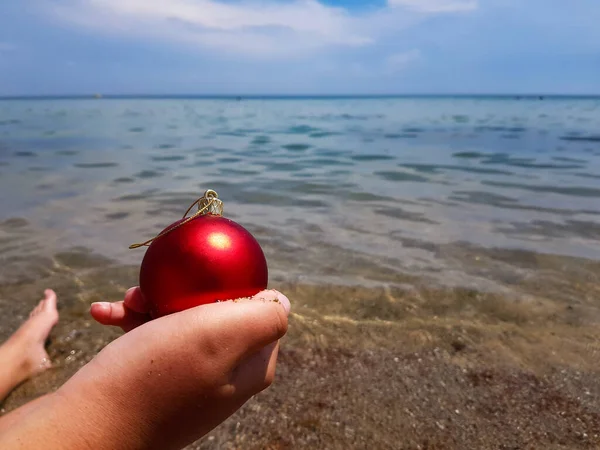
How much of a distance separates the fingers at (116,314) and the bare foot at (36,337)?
1951 millimetres

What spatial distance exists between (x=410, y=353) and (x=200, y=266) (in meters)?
2.36

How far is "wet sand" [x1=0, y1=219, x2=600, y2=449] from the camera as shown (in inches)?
106

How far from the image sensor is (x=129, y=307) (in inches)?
70.6

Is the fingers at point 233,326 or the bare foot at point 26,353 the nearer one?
the fingers at point 233,326

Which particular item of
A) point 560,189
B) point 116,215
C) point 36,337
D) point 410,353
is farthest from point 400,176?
point 36,337

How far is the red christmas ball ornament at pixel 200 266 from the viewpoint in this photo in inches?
60.2

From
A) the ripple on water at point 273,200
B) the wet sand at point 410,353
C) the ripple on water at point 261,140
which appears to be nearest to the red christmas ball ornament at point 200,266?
the wet sand at point 410,353

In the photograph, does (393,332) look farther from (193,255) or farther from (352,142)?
(352,142)

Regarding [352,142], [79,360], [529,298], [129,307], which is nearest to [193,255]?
[129,307]

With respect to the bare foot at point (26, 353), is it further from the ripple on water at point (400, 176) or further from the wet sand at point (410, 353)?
the ripple on water at point (400, 176)

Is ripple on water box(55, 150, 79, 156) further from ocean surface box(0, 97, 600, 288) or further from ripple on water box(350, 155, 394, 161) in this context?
ripple on water box(350, 155, 394, 161)

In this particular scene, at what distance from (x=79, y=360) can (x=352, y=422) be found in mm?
1969

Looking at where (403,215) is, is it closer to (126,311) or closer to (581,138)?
(126,311)

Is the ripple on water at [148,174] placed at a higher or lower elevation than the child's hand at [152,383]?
lower
